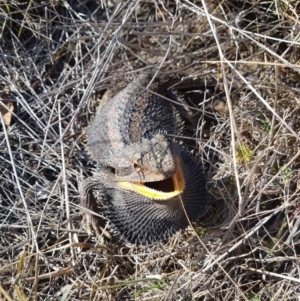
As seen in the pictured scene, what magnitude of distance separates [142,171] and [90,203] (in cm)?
77

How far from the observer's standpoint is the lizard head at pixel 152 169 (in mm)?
3455

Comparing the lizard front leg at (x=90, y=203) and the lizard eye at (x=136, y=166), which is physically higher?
the lizard eye at (x=136, y=166)

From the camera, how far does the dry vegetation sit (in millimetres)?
3805

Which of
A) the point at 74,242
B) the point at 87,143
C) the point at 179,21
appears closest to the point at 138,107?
the point at 87,143

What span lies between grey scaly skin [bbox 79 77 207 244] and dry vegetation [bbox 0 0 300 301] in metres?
0.18

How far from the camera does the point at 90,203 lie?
4.20m

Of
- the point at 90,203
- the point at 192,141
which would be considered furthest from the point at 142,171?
the point at 192,141

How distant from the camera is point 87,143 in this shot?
4.43 metres

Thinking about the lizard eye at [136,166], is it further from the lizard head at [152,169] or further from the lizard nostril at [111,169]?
the lizard nostril at [111,169]

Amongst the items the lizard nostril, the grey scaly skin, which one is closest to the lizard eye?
the grey scaly skin

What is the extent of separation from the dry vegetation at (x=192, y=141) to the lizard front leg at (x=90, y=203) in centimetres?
10

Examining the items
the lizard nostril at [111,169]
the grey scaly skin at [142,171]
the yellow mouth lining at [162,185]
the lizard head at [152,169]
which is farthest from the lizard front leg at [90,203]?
the yellow mouth lining at [162,185]

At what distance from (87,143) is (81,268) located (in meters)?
0.89

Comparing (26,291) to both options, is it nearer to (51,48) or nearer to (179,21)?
(51,48)
